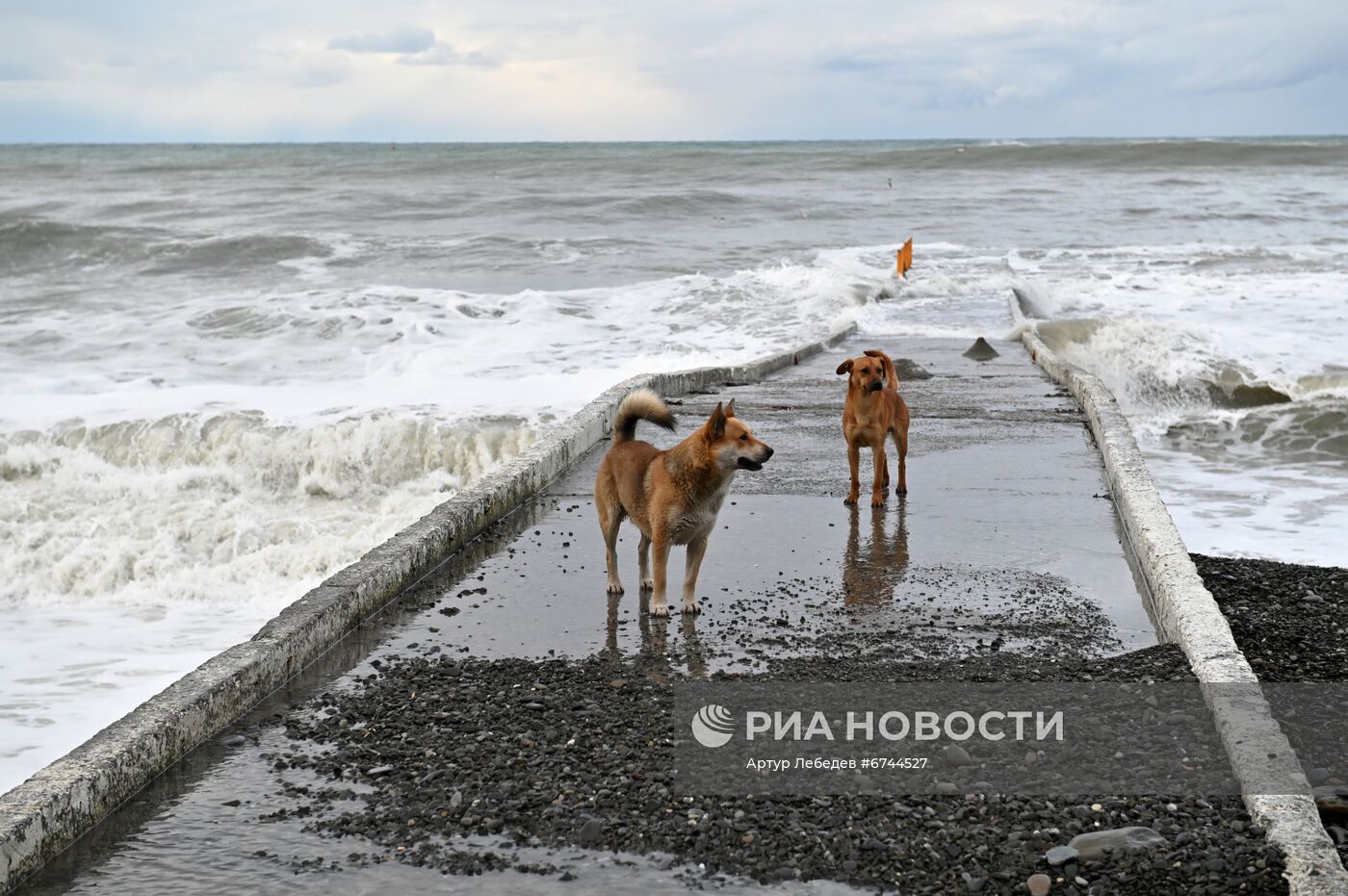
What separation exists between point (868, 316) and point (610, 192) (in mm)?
31019

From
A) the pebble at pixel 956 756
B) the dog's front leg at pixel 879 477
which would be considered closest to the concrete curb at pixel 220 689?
the dog's front leg at pixel 879 477

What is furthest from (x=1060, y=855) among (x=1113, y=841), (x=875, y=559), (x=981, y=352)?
(x=981, y=352)

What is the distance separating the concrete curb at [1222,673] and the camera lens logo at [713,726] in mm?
1630

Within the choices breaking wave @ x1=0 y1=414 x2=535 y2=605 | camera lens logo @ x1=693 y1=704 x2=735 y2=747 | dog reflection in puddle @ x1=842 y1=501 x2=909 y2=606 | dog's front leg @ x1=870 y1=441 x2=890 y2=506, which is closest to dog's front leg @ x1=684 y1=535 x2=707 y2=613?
dog reflection in puddle @ x1=842 y1=501 x2=909 y2=606

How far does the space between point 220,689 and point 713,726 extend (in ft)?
5.84

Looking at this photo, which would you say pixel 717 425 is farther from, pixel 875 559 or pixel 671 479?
pixel 875 559

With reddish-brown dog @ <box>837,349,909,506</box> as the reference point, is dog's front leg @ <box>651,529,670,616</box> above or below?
below

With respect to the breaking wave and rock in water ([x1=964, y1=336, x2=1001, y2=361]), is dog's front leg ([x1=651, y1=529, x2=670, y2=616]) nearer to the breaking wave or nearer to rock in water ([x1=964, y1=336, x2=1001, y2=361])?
the breaking wave

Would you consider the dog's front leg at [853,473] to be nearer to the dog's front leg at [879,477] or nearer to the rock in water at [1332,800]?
the dog's front leg at [879,477]

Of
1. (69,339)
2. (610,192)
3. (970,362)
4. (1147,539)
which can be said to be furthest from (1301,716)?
(610,192)

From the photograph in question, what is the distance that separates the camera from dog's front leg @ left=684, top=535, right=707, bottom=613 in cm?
601

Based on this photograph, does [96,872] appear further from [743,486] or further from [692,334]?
[692,334]

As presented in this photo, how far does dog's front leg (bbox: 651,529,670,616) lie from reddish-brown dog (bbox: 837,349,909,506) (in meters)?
2.34

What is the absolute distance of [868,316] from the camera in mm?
22406
